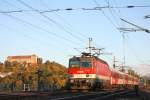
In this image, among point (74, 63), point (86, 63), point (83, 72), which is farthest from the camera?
point (74, 63)

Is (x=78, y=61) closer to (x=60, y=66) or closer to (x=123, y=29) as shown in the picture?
(x=123, y=29)

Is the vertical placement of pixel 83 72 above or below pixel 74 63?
below

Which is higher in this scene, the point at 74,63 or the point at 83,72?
the point at 74,63

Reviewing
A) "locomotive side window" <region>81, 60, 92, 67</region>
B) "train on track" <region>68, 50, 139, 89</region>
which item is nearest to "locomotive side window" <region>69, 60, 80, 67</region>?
"train on track" <region>68, 50, 139, 89</region>

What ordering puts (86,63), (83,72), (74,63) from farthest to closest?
(74,63) → (86,63) → (83,72)

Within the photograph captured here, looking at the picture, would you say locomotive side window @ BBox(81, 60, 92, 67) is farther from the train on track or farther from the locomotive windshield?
the locomotive windshield

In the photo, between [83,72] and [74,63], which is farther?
[74,63]

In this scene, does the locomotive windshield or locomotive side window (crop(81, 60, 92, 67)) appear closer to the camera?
locomotive side window (crop(81, 60, 92, 67))

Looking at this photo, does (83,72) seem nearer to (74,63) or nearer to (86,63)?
(86,63)

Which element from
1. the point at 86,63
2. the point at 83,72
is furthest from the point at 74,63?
→ the point at 83,72

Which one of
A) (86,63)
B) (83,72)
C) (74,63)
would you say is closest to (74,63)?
(74,63)

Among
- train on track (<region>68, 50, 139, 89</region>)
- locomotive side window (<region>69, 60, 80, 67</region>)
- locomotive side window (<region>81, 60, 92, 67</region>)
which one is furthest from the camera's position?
locomotive side window (<region>69, 60, 80, 67</region>)

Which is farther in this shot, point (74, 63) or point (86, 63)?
point (74, 63)

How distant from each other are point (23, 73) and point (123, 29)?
85198 millimetres
